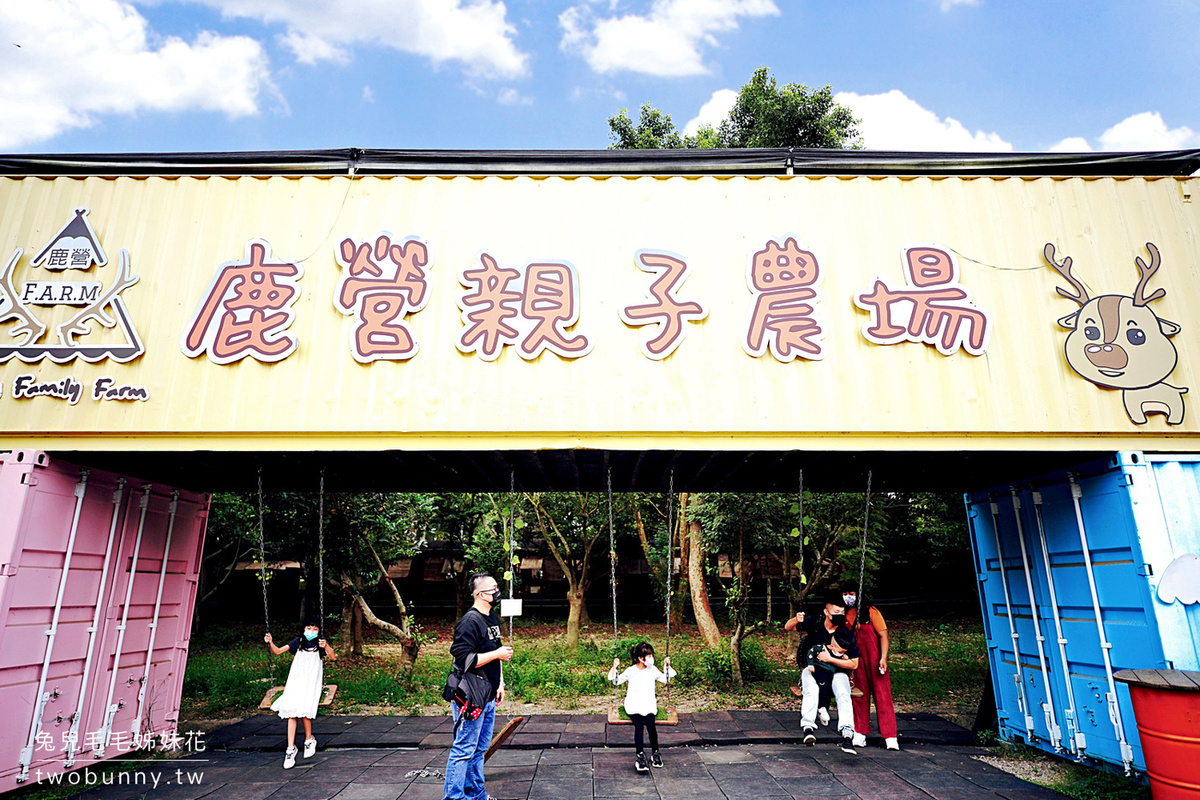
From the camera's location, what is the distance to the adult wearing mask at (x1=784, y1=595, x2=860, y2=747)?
631cm

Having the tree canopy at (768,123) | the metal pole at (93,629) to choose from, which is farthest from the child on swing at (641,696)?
the tree canopy at (768,123)

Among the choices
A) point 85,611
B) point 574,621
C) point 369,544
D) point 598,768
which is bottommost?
point 598,768

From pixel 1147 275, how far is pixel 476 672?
277 inches

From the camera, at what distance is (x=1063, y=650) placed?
5.87m

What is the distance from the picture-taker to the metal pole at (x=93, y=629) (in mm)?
5605

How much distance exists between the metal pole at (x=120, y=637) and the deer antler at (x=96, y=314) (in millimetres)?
1849

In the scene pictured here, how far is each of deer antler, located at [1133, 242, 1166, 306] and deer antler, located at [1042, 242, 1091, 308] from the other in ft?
1.49

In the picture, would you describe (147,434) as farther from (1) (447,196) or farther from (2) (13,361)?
(1) (447,196)

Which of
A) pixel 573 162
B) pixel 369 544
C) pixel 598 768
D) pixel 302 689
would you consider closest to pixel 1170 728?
pixel 598 768

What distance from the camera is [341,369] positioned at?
5.54 meters

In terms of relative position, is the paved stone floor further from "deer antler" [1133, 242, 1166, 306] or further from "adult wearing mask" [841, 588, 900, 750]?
"deer antler" [1133, 242, 1166, 306]

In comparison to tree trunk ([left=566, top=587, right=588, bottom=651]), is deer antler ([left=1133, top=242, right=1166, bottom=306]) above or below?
above

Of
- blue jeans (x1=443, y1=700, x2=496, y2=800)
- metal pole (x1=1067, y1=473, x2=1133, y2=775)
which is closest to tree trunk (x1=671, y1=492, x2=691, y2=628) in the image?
metal pole (x1=1067, y1=473, x2=1133, y2=775)

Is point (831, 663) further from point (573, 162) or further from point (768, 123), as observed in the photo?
point (768, 123)
